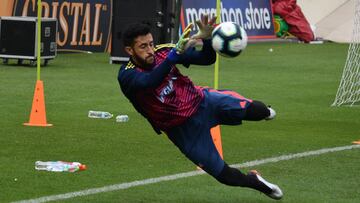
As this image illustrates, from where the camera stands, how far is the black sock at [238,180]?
838 centimetres

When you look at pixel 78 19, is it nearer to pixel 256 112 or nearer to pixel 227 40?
pixel 256 112

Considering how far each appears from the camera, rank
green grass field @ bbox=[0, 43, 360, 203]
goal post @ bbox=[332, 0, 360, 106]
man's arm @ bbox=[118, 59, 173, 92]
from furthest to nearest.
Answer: goal post @ bbox=[332, 0, 360, 106]
green grass field @ bbox=[0, 43, 360, 203]
man's arm @ bbox=[118, 59, 173, 92]

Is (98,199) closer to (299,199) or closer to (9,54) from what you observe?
(299,199)

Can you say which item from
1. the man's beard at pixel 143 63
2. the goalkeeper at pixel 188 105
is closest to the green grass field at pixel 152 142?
the goalkeeper at pixel 188 105

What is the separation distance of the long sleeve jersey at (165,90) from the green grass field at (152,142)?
2.40ft

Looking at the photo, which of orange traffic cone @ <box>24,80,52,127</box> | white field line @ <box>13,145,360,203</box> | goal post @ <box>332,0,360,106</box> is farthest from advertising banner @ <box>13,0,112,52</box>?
white field line @ <box>13,145,360,203</box>

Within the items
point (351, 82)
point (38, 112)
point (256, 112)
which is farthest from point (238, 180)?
point (351, 82)

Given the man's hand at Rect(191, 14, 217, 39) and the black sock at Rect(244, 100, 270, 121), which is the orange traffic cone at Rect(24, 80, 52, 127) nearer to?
the black sock at Rect(244, 100, 270, 121)

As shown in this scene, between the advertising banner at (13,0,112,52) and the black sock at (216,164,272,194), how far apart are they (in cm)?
1667

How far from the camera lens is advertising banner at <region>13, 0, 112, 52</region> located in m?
24.8

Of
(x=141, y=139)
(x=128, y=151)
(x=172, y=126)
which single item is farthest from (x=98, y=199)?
(x=141, y=139)

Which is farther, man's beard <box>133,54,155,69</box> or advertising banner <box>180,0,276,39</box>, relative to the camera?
advertising banner <box>180,0,276,39</box>

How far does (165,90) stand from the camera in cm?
841

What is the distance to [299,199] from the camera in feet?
28.6
